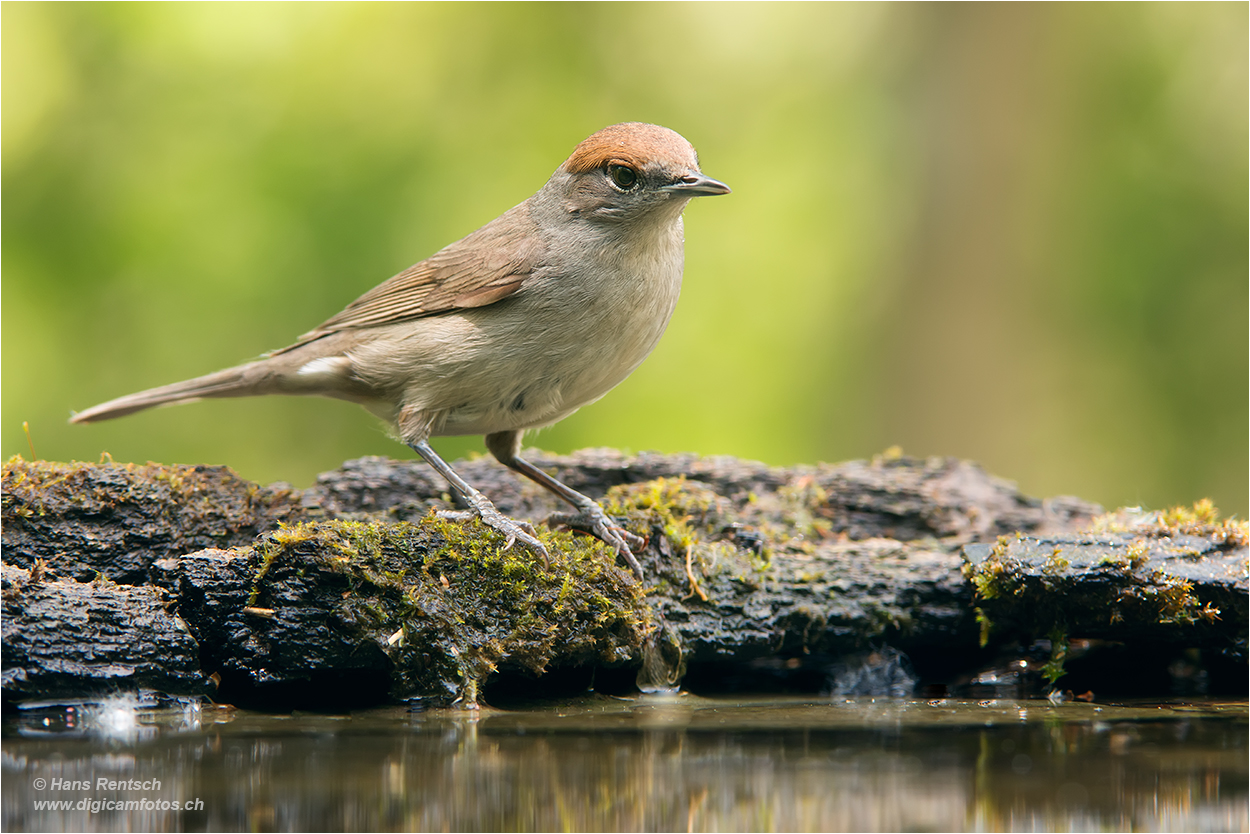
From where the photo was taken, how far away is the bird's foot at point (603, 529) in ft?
15.0

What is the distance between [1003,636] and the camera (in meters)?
4.55

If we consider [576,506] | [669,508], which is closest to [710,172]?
[669,508]

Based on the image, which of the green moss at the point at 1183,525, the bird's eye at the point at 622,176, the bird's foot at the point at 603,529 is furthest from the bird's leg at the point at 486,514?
the green moss at the point at 1183,525

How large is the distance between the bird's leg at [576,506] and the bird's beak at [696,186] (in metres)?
1.58

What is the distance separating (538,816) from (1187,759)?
1817mm

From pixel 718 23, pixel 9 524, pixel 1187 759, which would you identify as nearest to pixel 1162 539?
pixel 1187 759

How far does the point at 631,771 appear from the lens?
2721 mm

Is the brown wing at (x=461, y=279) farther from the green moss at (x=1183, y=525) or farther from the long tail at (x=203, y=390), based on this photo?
the green moss at (x=1183, y=525)

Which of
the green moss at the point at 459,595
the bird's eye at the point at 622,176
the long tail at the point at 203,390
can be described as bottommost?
the green moss at the point at 459,595

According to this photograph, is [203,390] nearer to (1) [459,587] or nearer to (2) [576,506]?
(2) [576,506]

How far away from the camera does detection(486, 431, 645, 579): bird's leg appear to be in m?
4.64

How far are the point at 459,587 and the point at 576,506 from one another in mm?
1147

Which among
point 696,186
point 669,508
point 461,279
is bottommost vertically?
point 669,508

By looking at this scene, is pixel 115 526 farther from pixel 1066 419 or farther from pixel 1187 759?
pixel 1066 419
